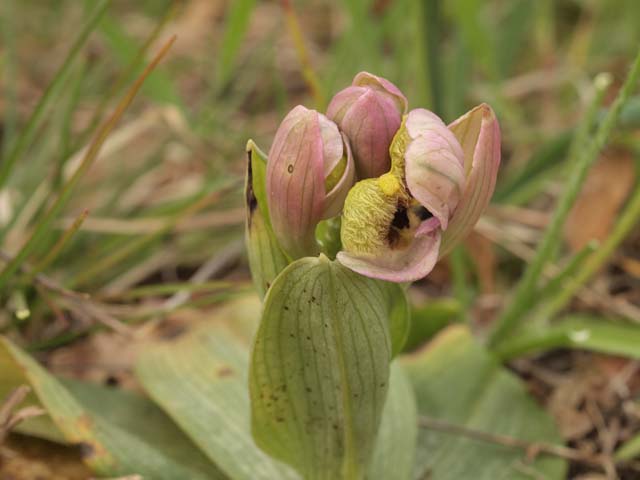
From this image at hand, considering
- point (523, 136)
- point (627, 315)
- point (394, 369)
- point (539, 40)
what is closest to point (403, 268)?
point (394, 369)

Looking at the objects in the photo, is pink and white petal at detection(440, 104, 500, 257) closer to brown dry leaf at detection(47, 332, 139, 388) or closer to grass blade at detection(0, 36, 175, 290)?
grass blade at detection(0, 36, 175, 290)

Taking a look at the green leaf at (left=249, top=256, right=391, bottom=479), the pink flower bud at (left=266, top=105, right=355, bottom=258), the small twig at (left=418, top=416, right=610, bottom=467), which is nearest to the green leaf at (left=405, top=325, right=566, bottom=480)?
the small twig at (left=418, top=416, right=610, bottom=467)

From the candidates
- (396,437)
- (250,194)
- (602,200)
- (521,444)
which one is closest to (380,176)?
(250,194)

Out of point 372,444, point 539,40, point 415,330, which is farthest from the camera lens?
point 539,40

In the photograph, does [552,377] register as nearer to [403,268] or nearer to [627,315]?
[627,315]

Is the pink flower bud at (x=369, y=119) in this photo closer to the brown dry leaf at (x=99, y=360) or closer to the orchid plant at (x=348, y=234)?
the orchid plant at (x=348, y=234)

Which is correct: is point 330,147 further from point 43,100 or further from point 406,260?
point 43,100

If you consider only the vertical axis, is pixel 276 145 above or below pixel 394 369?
above

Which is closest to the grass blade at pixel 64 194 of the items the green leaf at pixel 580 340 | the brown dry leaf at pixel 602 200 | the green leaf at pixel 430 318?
the green leaf at pixel 430 318
